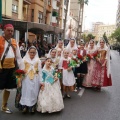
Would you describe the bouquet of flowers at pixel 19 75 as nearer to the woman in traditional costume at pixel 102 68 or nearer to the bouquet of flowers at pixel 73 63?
the bouquet of flowers at pixel 73 63

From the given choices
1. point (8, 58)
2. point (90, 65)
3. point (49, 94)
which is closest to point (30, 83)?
point (49, 94)

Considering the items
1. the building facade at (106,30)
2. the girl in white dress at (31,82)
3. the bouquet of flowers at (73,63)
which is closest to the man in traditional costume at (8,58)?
the girl in white dress at (31,82)

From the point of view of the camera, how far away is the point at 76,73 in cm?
917

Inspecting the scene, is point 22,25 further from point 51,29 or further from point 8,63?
point 8,63

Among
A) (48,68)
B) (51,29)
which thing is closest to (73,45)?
(48,68)

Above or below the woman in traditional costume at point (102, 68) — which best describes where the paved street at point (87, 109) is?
below

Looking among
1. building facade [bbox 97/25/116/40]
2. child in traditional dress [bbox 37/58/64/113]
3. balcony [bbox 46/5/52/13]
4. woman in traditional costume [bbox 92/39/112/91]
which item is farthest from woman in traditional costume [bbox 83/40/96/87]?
building facade [bbox 97/25/116/40]

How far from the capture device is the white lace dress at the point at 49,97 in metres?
5.79

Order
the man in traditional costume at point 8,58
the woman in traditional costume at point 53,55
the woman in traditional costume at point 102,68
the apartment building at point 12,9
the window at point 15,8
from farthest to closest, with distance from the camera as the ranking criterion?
1. the window at point 15,8
2. the apartment building at point 12,9
3. the woman in traditional costume at point 102,68
4. the woman in traditional costume at point 53,55
5. the man in traditional costume at point 8,58

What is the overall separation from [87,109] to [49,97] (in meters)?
1.18

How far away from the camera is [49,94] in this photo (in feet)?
19.4

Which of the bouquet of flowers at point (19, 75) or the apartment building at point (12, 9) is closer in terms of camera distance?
the bouquet of flowers at point (19, 75)

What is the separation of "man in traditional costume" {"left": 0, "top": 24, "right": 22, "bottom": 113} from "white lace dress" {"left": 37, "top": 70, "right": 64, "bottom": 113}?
73 centimetres

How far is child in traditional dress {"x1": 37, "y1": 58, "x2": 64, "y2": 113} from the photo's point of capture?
5793mm
